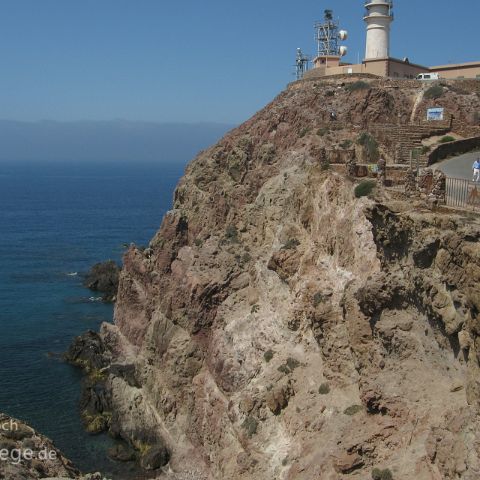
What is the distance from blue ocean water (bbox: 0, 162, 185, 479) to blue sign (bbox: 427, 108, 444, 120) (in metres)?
36.8

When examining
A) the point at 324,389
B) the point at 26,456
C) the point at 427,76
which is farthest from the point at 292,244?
the point at 427,76

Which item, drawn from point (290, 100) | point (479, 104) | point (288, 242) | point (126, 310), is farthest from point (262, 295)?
point (479, 104)

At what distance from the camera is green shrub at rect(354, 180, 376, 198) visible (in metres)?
32.1

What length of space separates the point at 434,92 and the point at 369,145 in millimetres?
11821

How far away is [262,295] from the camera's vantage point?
3819 cm

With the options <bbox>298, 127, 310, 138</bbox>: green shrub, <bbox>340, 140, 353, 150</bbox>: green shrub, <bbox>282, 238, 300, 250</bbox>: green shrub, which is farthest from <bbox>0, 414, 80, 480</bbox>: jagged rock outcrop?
<bbox>298, 127, 310, 138</bbox>: green shrub

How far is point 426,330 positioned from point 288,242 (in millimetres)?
14823

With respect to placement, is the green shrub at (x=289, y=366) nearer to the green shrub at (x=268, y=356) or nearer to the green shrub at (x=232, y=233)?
the green shrub at (x=268, y=356)

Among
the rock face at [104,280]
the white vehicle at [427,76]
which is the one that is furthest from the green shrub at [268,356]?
the rock face at [104,280]

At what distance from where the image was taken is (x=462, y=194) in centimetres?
2653

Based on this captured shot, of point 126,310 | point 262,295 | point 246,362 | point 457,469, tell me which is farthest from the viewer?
point 126,310

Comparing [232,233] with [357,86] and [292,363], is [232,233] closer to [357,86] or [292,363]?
[292,363]

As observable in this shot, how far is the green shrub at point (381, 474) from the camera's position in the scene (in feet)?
74.3

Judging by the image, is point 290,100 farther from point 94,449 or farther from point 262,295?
point 94,449
